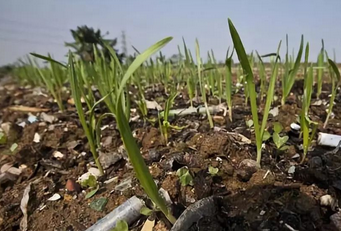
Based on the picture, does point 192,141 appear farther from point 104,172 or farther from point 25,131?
point 25,131

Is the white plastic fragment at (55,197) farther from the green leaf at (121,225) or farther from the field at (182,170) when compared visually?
the green leaf at (121,225)

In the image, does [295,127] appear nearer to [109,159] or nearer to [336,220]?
[336,220]

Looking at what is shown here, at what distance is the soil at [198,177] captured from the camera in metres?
0.62

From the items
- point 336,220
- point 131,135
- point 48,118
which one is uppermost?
point 131,135

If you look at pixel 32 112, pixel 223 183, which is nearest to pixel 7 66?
pixel 32 112

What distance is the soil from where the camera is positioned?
625 mm

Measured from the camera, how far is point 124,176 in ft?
2.88

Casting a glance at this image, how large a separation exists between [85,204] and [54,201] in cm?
12

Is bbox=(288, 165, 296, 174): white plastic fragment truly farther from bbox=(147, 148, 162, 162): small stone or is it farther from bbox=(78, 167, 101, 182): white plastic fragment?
bbox=(78, 167, 101, 182): white plastic fragment

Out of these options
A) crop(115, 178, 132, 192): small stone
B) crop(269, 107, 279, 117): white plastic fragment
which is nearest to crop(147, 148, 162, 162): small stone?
crop(115, 178, 132, 192): small stone

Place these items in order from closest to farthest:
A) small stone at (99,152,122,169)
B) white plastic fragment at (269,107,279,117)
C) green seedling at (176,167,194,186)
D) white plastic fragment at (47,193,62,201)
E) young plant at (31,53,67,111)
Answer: green seedling at (176,167,194,186), white plastic fragment at (47,193,62,201), small stone at (99,152,122,169), white plastic fragment at (269,107,279,117), young plant at (31,53,67,111)

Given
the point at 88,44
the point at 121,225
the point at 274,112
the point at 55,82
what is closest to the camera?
the point at 121,225

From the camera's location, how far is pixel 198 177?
74 centimetres

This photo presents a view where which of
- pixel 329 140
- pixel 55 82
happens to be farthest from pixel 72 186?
pixel 55 82
